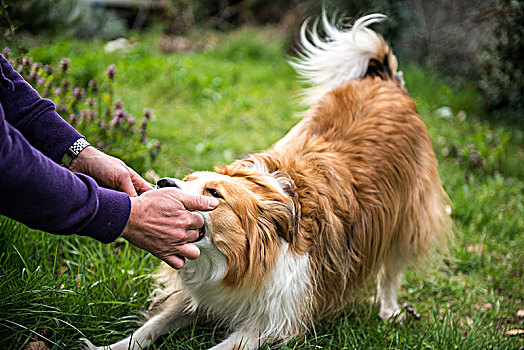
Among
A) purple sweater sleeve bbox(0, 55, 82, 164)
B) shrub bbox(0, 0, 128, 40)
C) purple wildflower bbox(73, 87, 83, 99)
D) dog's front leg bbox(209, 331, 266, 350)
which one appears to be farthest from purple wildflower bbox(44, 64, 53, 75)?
shrub bbox(0, 0, 128, 40)

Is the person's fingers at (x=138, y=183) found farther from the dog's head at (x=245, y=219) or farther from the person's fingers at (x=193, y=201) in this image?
the person's fingers at (x=193, y=201)

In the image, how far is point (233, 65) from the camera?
7617 millimetres

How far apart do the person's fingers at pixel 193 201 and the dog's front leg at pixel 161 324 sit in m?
0.72

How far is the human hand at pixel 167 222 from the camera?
176 cm

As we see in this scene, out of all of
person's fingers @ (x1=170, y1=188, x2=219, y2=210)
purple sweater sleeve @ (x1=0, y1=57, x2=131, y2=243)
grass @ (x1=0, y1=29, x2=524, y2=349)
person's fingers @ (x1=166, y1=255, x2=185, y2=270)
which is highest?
purple sweater sleeve @ (x1=0, y1=57, x2=131, y2=243)

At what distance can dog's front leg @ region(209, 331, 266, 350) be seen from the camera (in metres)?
2.23

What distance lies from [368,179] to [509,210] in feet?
7.42

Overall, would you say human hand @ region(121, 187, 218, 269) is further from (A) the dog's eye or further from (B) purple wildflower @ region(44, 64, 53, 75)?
(B) purple wildflower @ region(44, 64, 53, 75)

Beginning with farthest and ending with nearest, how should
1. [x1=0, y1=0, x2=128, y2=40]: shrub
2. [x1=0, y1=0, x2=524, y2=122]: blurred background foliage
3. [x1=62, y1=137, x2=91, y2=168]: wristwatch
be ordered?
[x1=0, y1=0, x2=128, y2=40]: shrub → [x1=0, y1=0, x2=524, y2=122]: blurred background foliage → [x1=62, y1=137, x2=91, y2=168]: wristwatch

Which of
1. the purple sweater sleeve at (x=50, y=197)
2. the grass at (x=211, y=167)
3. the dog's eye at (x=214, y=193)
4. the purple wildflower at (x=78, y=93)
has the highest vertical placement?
the purple sweater sleeve at (x=50, y=197)

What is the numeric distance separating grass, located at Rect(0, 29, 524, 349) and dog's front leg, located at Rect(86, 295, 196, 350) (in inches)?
Answer: 2.4

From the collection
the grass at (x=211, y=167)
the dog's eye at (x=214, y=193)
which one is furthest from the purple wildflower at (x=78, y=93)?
the dog's eye at (x=214, y=193)

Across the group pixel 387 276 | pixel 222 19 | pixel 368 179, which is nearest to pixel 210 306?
pixel 368 179

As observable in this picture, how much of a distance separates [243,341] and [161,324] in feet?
1.38
